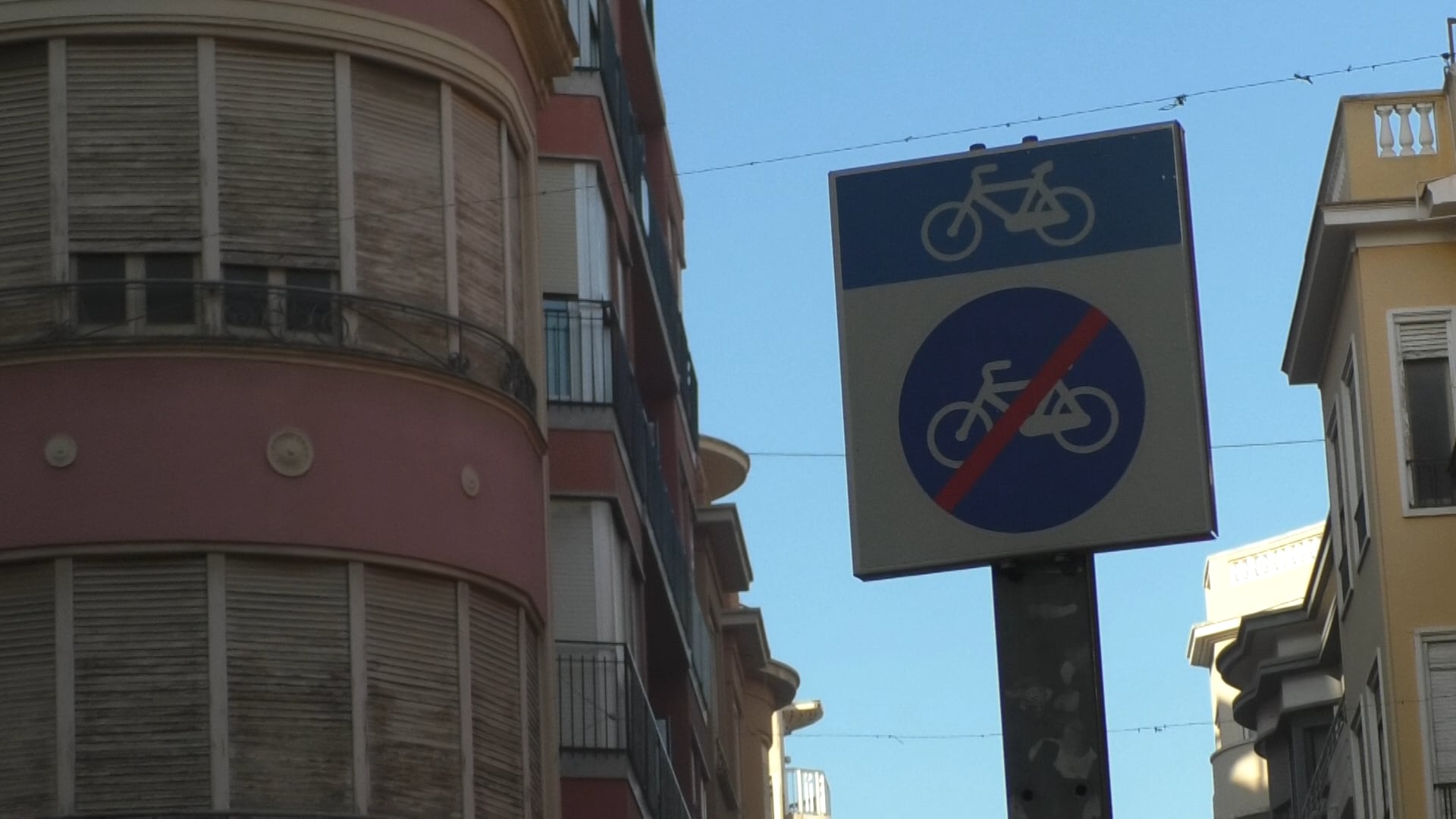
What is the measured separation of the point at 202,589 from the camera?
18.1 meters

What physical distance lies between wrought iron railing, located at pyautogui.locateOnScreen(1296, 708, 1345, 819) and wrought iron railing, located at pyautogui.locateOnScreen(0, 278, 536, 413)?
69.8ft

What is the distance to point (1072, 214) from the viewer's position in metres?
6.71

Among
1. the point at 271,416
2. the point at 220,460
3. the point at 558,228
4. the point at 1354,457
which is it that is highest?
the point at 558,228

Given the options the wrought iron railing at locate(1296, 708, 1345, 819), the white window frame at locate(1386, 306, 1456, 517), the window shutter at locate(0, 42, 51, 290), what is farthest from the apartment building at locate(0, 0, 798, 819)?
the wrought iron railing at locate(1296, 708, 1345, 819)

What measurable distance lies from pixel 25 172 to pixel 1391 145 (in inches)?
761

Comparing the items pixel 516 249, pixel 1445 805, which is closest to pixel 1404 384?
pixel 1445 805

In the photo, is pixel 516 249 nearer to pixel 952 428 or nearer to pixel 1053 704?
pixel 952 428

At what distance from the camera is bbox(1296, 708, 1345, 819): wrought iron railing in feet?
127

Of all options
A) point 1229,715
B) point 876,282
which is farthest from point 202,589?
point 1229,715

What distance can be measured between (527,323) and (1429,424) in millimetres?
15171

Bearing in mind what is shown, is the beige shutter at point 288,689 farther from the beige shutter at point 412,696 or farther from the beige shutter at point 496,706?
the beige shutter at point 496,706

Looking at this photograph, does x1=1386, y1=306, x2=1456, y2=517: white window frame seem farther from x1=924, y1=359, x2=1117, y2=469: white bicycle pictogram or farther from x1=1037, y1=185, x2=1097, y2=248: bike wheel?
x1=924, y1=359, x2=1117, y2=469: white bicycle pictogram

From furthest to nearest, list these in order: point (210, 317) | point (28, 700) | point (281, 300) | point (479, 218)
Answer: point (479, 218)
point (281, 300)
point (210, 317)
point (28, 700)

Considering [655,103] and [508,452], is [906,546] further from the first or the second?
[655,103]
